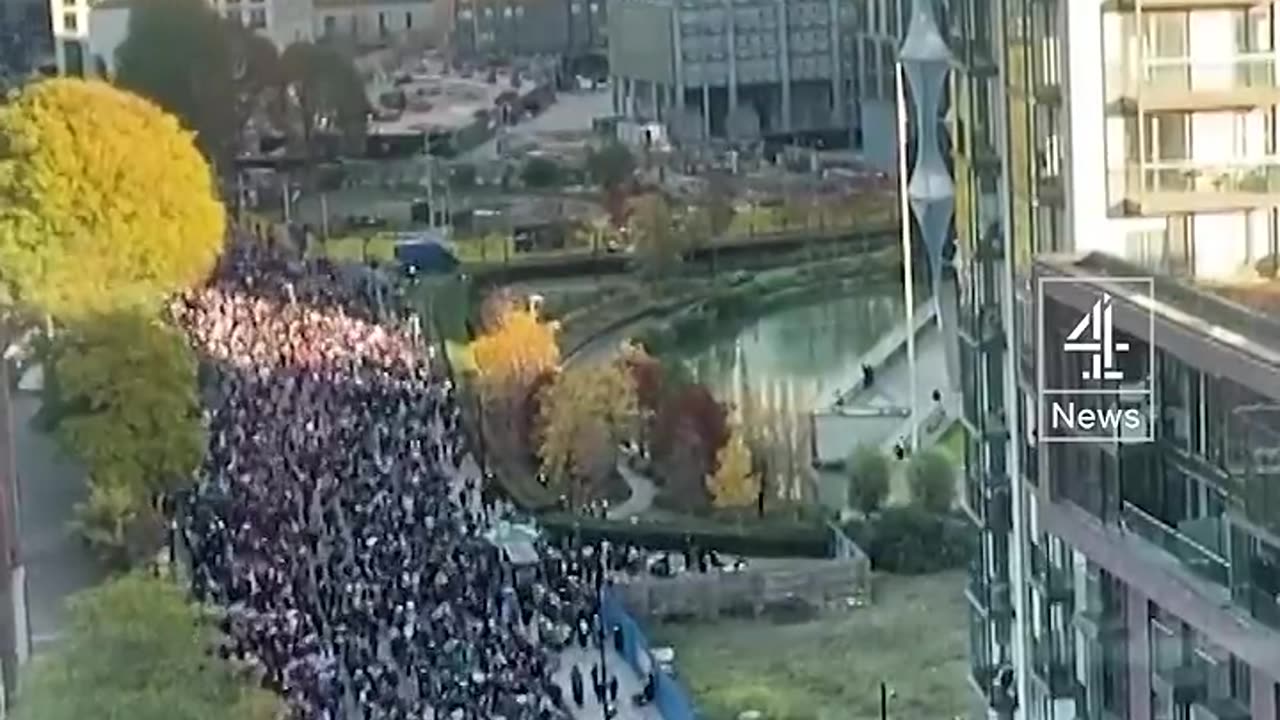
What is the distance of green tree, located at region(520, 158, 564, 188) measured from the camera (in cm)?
323

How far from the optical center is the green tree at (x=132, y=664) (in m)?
3.25

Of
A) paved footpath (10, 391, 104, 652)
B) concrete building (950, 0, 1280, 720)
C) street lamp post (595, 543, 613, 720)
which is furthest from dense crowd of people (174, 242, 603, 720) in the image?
concrete building (950, 0, 1280, 720)

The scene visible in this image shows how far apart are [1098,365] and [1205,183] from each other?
9.5 inches

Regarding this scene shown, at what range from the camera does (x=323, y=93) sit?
327 centimetres

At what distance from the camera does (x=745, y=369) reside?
3.25 meters

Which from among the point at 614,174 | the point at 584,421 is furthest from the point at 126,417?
the point at 614,174

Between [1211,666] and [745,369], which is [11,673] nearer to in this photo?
[745,369]

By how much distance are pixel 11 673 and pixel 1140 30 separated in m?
1.55

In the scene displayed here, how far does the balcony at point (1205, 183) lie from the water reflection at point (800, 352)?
1.11ft

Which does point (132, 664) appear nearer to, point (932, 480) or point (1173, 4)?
→ point (932, 480)

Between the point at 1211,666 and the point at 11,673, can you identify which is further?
the point at 11,673

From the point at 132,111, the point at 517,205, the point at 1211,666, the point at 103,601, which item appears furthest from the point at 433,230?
the point at 1211,666

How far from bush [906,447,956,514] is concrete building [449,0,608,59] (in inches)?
24.7

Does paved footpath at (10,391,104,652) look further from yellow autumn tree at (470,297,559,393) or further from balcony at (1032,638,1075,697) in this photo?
balcony at (1032,638,1075,697)
